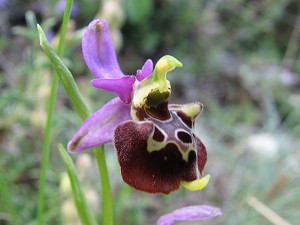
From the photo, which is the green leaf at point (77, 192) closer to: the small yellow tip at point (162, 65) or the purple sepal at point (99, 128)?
the purple sepal at point (99, 128)

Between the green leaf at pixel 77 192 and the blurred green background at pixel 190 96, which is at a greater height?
the blurred green background at pixel 190 96

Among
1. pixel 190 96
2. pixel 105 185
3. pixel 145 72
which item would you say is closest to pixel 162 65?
pixel 145 72

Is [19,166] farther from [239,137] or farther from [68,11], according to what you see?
[239,137]

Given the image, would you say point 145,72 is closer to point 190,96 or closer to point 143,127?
point 143,127

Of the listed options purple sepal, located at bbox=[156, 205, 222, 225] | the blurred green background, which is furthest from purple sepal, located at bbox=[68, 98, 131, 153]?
the blurred green background

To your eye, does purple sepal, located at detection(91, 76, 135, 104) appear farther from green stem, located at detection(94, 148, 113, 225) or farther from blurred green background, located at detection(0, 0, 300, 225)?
blurred green background, located at detection(0, 0, 300, 225)

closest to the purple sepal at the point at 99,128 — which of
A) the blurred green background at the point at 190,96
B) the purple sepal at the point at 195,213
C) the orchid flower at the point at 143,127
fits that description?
the orchid flower at the point at 143,127

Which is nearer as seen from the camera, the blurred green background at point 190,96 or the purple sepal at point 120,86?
the purple sepal at point 120,86
